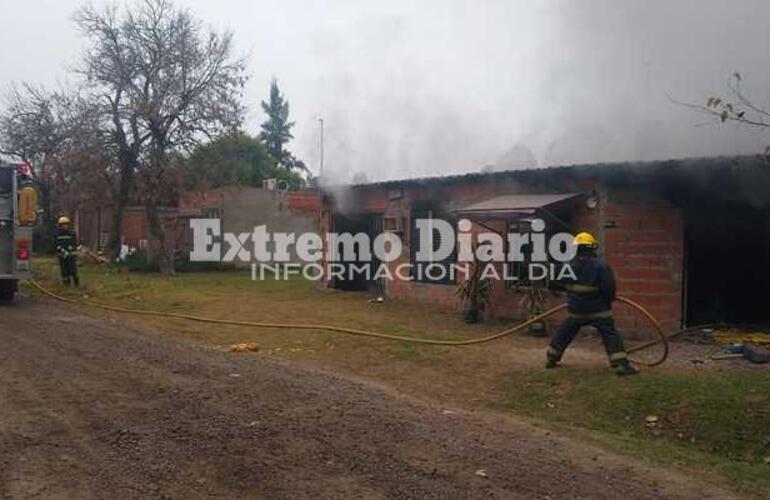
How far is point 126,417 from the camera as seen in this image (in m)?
6.22

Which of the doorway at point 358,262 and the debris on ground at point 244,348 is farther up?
the doorway at point 358,262

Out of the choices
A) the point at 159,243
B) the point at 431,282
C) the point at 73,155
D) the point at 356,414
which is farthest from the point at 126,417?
the point at 73,155

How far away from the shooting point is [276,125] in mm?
68000

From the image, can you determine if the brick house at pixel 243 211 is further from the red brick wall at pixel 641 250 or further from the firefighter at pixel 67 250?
the red brick wall at pixel 641 250

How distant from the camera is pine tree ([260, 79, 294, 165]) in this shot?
221 ft

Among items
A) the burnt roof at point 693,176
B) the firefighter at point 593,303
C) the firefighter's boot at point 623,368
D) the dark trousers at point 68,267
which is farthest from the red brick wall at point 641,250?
the dark trousers at point 68,267

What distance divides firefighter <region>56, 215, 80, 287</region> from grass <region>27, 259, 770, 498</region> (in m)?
3.96

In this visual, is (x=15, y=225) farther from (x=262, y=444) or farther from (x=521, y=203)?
(x=262, y=444)

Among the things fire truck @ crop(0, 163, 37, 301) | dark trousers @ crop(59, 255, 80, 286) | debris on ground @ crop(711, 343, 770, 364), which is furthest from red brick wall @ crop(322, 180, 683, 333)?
dark trousers @ crop(59, 255, 80, 286)

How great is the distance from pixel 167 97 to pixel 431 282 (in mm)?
13446

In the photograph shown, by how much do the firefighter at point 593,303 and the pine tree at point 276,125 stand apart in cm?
5974

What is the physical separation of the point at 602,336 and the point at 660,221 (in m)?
3.35

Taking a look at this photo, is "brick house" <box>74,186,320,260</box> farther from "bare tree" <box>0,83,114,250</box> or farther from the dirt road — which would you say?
the dirt road

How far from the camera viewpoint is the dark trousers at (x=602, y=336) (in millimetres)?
8117
